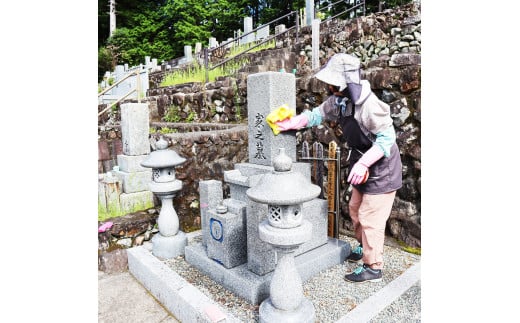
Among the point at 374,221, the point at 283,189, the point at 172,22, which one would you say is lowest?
the point at 374,221

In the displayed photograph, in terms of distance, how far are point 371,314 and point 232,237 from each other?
52.2 inches

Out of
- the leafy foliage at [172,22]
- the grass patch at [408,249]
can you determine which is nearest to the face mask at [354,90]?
the grass patch at [408,249]

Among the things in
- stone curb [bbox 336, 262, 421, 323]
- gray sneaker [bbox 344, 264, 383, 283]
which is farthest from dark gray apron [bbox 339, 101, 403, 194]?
stone curb [bbox 336, 262, 421, 323]

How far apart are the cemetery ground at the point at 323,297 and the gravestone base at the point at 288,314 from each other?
0.14m

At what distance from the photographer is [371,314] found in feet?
8.12

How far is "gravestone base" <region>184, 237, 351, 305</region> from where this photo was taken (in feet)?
A: 9.09

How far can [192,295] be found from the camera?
2.76m

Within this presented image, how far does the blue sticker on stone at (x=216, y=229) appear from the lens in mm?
3075

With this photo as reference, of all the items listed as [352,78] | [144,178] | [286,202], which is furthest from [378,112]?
[144,178]

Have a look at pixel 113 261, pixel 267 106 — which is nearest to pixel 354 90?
pixel 267 106

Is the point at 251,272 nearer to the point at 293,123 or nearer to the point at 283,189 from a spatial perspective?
the point at 283,189

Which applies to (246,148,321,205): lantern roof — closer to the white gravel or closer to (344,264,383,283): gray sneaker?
the white gravel

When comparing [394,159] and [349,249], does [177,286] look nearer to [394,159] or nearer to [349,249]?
[349,249]

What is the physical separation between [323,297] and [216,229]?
1.15 metres
